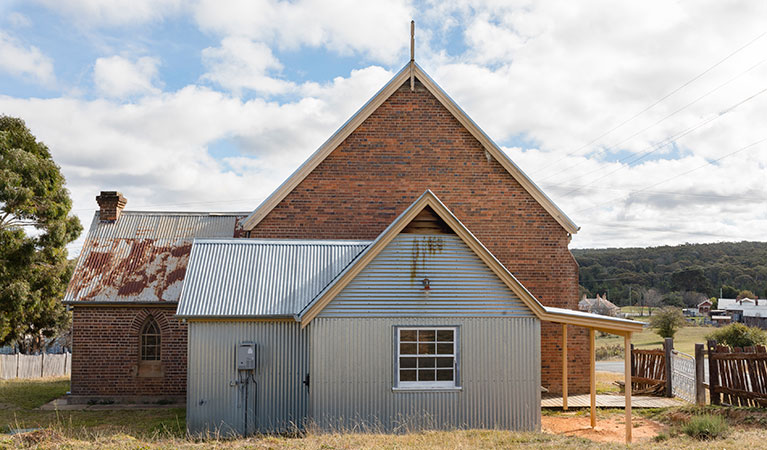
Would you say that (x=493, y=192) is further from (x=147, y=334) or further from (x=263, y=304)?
(x=147, y=334)

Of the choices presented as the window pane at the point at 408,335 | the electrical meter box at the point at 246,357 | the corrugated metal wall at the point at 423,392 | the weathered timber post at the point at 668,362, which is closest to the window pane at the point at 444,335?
the corrugated metal wall at the point at 423,392

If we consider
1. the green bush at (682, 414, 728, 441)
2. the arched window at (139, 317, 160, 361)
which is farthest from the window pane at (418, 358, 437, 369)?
the arched window at (139, 317, 160, 361)

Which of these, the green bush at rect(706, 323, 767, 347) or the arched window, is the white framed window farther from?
the green bush at rect(706, 323, 767, 347)

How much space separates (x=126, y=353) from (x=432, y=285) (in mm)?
11225

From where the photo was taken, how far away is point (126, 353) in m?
18.9

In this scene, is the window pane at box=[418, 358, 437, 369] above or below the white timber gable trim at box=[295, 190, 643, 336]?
below

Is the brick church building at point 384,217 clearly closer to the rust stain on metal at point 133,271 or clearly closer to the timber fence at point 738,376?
the rust stain on metal at point 133,271

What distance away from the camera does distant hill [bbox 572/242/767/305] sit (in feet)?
345

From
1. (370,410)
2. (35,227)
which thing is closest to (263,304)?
A: (370,410)

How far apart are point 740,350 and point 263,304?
12.1 metres

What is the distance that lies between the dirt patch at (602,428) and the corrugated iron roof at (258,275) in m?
6.36

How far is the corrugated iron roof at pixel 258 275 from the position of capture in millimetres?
13328

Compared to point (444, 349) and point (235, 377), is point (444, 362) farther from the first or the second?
point (235, 377)

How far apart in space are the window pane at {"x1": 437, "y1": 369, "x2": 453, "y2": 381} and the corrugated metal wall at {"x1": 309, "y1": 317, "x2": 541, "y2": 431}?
28 cm
